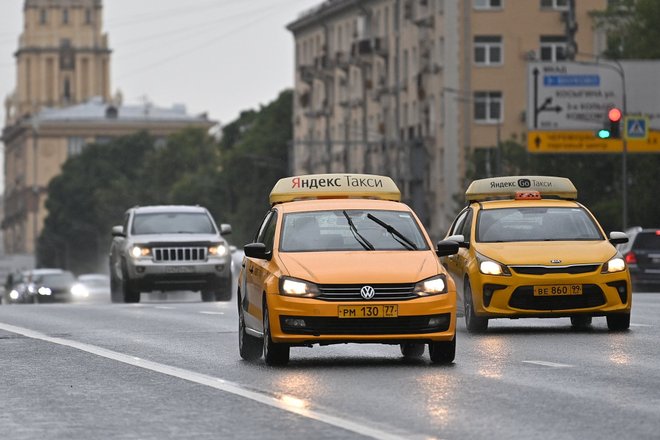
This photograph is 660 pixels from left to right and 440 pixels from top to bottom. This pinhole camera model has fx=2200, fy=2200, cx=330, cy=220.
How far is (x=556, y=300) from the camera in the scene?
23.4 metres

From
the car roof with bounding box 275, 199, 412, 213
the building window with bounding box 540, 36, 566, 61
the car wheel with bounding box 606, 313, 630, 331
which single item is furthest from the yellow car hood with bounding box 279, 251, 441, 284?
the building window with bounding box 540, 36, 566, 61

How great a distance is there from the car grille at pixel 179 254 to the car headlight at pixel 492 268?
51.5 feet

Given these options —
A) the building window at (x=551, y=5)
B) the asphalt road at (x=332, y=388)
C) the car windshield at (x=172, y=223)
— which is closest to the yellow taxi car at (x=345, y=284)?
the asphalt road at (x=332, y=388)

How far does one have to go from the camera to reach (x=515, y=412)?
14359 mm

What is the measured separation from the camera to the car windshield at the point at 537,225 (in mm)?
24641

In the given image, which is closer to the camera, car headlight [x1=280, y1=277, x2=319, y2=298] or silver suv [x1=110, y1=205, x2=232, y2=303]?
car headlight [x1=280, y1=277, x2=319, y2=298]

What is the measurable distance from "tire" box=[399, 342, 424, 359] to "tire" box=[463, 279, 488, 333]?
4.13m

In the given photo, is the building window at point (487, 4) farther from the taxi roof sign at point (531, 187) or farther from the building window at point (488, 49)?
the taxi roof sign at point (531, 187)

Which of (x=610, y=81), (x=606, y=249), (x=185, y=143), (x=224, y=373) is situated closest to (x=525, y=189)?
(x=606, y=249)

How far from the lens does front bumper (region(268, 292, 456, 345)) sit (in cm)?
1830

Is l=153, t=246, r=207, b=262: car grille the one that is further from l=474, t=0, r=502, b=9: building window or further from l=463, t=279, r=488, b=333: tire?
l=474, t=0, r=502, b=9: building window

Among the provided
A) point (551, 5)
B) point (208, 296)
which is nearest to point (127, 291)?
point (208, 296)

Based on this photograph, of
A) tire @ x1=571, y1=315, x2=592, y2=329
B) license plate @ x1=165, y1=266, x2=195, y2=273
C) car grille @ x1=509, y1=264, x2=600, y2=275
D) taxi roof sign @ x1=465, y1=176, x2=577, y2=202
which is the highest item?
taxi roof sign @ x1=465, y1=176, x2=577, y2=202

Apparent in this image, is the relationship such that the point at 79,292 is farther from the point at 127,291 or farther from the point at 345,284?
the point at 345,284
